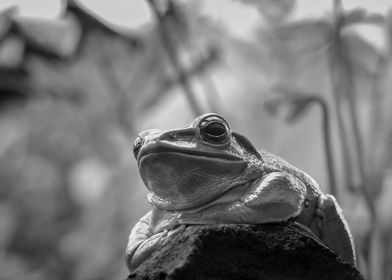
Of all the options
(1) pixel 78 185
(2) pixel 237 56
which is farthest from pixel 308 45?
(1) pixel 78 185

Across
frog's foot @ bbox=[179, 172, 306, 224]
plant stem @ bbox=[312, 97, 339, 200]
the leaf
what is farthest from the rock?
the leaf

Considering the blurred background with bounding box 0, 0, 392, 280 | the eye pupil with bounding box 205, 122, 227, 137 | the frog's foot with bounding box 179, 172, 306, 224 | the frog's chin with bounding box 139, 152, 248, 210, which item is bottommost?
the blurred background with bounding box 0, 0, 392, 280

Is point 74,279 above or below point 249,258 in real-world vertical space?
below

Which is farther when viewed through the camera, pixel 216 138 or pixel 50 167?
pixel 50 167

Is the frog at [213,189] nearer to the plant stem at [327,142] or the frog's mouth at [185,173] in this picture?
the frog's mouth at [185,173]

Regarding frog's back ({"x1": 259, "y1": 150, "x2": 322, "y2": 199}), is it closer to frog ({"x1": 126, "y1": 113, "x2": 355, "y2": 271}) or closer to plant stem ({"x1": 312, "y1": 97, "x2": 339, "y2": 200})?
frog ({"x1": 126, "y1": 113, "x2": 355, "y2": 271})

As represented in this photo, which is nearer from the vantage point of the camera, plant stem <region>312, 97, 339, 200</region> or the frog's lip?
the frog's lip

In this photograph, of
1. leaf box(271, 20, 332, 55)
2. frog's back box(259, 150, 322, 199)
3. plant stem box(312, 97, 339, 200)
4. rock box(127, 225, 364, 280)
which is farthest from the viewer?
leaf box(271, 20, 332, 55)

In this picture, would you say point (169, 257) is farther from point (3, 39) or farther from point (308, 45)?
point (3, 39)
